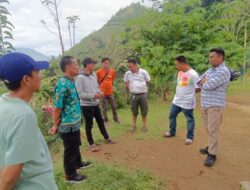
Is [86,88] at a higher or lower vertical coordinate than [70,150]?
higher

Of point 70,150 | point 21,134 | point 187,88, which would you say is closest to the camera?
point 21,134

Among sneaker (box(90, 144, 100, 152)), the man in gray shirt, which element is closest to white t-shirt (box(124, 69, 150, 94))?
the man in gray shirt

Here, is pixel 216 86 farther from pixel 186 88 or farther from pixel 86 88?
pixel 86 88

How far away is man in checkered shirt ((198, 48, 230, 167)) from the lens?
16.5 feet

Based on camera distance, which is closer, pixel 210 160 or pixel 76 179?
pixel 76 179

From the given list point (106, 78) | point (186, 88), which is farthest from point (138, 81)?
point (186, 88)

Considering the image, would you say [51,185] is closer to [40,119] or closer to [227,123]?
[40,119]

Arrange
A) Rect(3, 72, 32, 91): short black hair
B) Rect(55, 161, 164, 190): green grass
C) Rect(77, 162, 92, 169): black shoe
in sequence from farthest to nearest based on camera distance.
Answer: Rect(77, 162, 92, 169): black shoe
Rect(55, 161, 164, 190): green grass
Rect(3, 72, 32, 91): short black hair

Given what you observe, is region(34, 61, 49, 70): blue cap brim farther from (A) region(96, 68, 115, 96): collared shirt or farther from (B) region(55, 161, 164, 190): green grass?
(A) region(96, 68, 115, 96): collared shirt

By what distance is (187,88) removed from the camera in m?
6.32

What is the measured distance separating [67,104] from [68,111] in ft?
0.31

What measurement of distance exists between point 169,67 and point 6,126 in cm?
1024

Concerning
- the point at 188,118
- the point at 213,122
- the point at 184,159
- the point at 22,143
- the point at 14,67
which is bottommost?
the point at 184,159

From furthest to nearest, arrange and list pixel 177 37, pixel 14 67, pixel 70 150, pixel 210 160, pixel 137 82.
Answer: pixel 177 37 → pixel 137 82 → pixel 210 160 → pixel 70 150 → pixel 14 67
